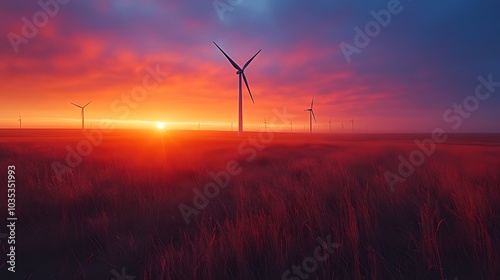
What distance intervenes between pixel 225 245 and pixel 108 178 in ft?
23.5

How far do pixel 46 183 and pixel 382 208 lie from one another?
9032mm

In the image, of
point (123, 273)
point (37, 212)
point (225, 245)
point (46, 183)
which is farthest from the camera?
point (46, 183)

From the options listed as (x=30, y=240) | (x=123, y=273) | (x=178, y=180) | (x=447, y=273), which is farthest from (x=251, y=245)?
(x=178, y=180)

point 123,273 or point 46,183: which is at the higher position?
point 46,183

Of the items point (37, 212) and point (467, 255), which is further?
point (37, 212)

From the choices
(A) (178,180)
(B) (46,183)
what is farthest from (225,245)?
(B) (46,183)

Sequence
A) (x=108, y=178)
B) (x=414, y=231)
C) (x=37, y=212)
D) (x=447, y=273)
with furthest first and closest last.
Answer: (x=108, y=178) → (x=37, y=212) → (x=414, y=231) → (x=447, y=273)

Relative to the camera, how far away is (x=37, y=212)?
522cm

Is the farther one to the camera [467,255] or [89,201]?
[89,201]

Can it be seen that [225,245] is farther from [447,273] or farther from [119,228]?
[447,273]

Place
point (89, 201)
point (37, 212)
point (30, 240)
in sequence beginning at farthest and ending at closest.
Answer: point (89, 201), point (37, 212), point (30, 240)

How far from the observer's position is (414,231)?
387cm

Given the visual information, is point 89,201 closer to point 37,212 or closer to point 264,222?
point 37,212

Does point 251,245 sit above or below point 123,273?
above
